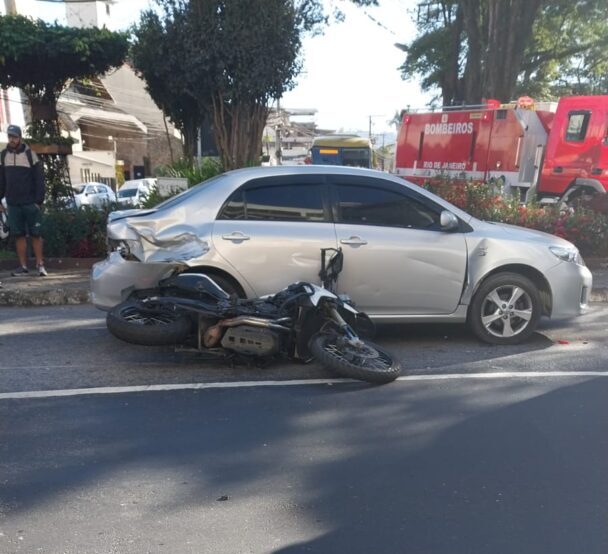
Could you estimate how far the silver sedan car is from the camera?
662 cm

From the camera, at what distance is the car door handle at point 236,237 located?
6.60 m

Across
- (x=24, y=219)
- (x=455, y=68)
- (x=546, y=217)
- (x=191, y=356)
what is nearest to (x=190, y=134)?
(x=24, y=219)

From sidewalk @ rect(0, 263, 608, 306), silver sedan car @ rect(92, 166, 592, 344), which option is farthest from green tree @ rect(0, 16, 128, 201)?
silver sedan car @ rect(92, 166, 592, 344)

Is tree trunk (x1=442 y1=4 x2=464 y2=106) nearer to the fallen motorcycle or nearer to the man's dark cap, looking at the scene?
the man's dark cap

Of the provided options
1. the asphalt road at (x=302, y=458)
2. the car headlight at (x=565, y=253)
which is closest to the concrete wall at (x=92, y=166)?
the asphalt road at (x=302, y=458)

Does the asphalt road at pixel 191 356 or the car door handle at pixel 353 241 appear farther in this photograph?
the car door handle at pixel 353 241

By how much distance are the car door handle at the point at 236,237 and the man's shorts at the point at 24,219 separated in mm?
4349

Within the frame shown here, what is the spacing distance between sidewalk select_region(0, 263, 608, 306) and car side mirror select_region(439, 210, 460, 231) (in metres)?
3.62

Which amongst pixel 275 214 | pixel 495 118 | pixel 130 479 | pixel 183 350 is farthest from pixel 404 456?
pixel 495 118

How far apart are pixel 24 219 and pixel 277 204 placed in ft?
15.3

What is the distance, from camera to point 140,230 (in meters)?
6.64

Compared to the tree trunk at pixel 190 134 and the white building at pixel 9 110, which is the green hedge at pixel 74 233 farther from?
the white building at pixel 9 110

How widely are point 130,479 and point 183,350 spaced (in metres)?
1.99

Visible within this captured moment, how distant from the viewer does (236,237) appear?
6.61 meters
